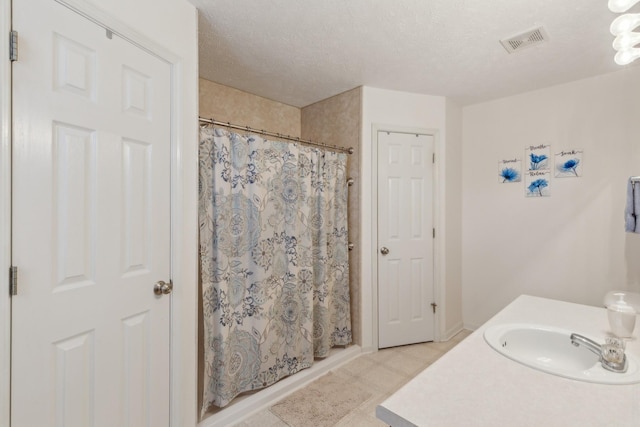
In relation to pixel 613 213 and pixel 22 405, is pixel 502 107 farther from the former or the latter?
pixel 22 405

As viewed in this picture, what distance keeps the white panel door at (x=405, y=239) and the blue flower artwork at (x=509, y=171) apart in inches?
27.9

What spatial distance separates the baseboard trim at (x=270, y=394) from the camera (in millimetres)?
1767

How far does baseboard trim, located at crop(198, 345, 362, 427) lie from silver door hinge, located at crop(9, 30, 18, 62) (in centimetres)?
188

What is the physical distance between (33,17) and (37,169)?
51 cm

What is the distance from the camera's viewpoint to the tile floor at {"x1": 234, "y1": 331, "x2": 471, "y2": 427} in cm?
182

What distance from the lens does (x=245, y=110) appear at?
110 inches

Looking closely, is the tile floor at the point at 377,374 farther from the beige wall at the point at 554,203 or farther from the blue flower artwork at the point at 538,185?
the blue flower artwork at the point at 538,185

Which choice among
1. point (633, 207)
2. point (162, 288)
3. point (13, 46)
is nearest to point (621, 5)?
point (633, 207)

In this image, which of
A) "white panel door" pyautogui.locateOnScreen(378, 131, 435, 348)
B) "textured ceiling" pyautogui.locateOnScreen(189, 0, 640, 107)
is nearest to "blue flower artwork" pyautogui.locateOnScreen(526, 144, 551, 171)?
"textured ceiling" pyautogui.locateOnScreen(189, 0, 640, 107)

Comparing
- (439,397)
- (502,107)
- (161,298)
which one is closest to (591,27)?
(502,107)

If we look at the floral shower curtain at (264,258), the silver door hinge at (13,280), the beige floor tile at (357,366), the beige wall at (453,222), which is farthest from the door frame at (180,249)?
the beige wall at (453,222)

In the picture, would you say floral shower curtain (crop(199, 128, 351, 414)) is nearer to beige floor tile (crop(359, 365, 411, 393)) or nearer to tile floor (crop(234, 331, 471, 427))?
tile floor (crop(234, 331, 471, 427))

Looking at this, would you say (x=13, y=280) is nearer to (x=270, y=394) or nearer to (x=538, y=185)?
(x=270, y=394)

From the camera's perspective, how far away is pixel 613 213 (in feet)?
7.78
